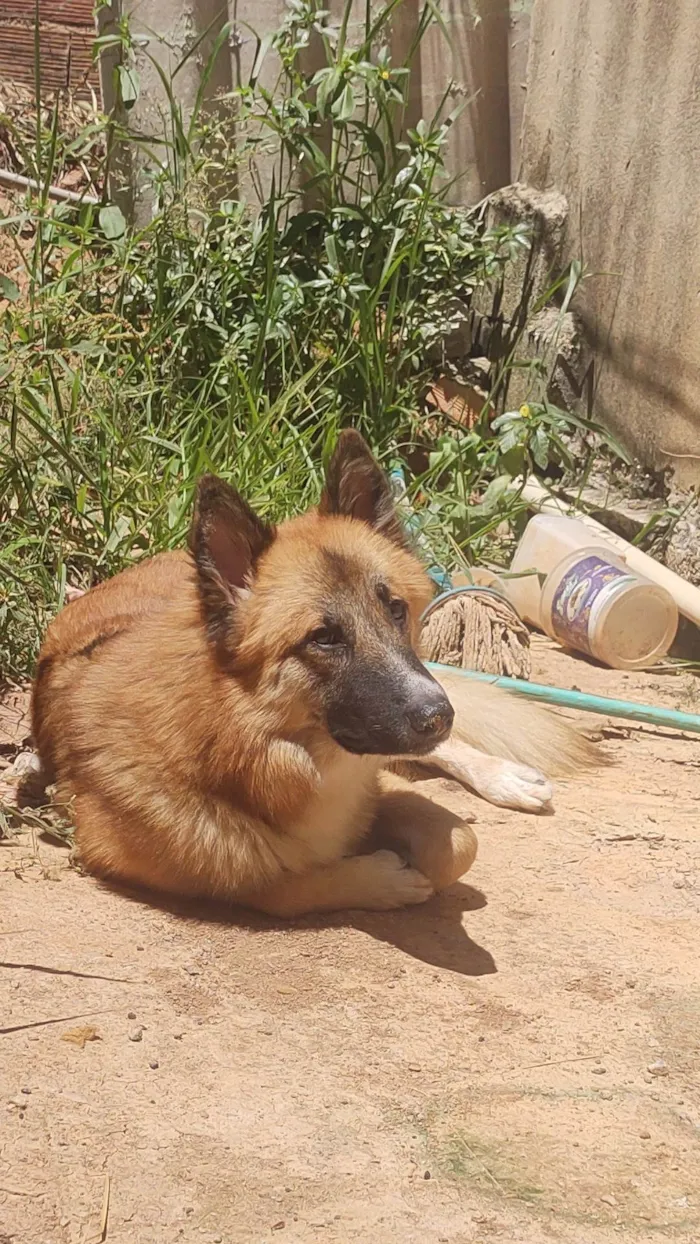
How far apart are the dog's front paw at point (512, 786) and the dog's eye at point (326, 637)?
117 cm

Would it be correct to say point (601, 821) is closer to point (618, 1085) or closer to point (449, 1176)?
point (618, 1085)

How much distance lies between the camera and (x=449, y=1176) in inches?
84.9

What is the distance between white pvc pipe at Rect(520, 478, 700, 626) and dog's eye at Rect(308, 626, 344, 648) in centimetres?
232

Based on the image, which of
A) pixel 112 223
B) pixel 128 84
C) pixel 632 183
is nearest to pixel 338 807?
pixel 112 223

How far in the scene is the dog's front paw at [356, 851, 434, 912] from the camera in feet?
10.3

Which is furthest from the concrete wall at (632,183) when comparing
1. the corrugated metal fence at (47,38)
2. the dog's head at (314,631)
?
the corrugated metal fence at (47,38)

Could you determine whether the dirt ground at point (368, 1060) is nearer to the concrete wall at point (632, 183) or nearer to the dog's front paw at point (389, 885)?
the dog's front paw at point (389, 885)

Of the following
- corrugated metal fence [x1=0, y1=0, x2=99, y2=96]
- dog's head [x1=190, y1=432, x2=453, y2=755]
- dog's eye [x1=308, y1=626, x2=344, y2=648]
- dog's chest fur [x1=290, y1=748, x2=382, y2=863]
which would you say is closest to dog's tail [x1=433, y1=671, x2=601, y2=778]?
dog's chest fur [x1=290, y1=748, x2=382, y2=863]

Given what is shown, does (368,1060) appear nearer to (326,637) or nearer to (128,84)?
(326,637)

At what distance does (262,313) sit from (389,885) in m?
2.98

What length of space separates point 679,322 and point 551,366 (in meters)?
0.88

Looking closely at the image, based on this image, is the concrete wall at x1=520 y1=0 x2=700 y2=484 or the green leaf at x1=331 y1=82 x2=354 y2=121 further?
the green leaf at x1=331 y1=82 x2=354 y2=121

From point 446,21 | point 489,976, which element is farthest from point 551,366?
point 489,976

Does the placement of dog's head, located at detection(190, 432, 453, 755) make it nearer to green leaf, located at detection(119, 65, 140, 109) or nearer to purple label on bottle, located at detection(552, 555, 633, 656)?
purple label on bottle, located at detection(552, 555, 633, 656)
